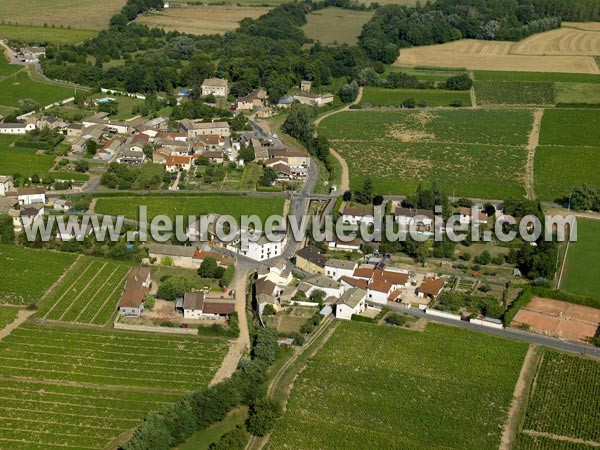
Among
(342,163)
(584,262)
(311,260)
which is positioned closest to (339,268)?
(311,260)

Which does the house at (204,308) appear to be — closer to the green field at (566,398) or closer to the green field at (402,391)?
the green field at (402,391)

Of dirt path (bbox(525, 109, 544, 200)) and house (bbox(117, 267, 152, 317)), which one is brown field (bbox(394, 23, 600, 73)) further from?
house (bbox(117, 267, 152, 317))

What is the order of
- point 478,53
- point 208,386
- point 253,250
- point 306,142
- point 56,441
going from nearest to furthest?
point 56,441
point 208,386
point 253,250
point 306,142
point 478,53

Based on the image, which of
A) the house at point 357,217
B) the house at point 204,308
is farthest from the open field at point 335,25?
the house at point 204,308

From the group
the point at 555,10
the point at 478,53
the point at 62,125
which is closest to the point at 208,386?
the point at 62,125

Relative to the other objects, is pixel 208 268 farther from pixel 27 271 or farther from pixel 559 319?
pixel 559 319

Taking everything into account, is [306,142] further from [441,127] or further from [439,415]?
[439,415]
